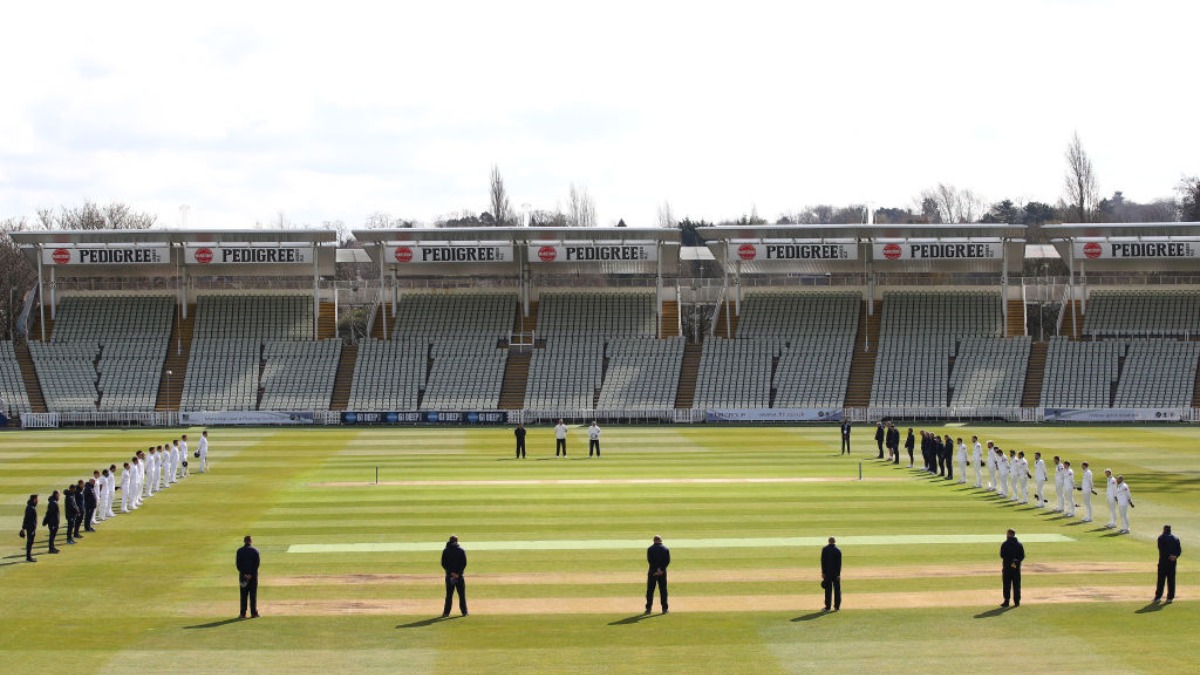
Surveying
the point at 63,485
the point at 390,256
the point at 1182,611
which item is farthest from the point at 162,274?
the point at 1182,611

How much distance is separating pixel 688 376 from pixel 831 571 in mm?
46177

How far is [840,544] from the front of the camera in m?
27.3

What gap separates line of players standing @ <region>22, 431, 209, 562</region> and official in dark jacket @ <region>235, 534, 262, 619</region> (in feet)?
22.7

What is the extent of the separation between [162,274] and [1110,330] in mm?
49096

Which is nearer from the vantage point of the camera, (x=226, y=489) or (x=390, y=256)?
(x=226, y=489)

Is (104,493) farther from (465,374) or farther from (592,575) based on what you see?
(465,374)

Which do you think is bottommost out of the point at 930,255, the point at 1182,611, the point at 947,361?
the point at 1182,611

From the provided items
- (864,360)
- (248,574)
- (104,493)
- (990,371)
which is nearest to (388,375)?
(864,360)

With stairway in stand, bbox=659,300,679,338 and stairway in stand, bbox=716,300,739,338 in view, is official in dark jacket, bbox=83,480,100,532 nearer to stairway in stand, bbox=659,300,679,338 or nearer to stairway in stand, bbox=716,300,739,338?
stairway in stand, bbox=659,300,679,338

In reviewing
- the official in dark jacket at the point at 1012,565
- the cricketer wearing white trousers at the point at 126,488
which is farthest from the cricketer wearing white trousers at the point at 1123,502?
the cricketer wearing white trousers at the point at 126,488

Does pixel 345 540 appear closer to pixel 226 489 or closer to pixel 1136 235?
pixel 226 489

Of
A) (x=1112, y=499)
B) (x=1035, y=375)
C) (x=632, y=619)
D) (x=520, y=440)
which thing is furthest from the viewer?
(x=1035, y=375)

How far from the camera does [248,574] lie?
68.3ft

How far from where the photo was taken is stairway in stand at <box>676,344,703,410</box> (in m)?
65.4
